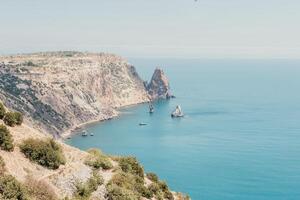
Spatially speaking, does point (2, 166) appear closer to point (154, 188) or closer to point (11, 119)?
point (11, 119)

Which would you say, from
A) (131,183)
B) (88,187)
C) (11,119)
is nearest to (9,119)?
(11,119)

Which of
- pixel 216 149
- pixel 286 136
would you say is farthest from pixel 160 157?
pixel 286 136

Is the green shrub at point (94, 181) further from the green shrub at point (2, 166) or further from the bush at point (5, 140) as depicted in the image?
the green shrub at point (2, 166)

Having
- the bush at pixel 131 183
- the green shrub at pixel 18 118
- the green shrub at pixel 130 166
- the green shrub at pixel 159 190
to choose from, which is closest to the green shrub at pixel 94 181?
the bush at pixel 131 183

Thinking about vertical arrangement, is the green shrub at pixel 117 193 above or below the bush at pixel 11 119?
below

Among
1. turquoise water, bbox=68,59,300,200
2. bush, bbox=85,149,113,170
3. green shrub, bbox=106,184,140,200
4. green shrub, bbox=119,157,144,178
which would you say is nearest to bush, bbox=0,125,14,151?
bush, bbox=85,149,113,170

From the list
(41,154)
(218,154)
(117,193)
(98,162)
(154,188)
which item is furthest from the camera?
(218,154)
